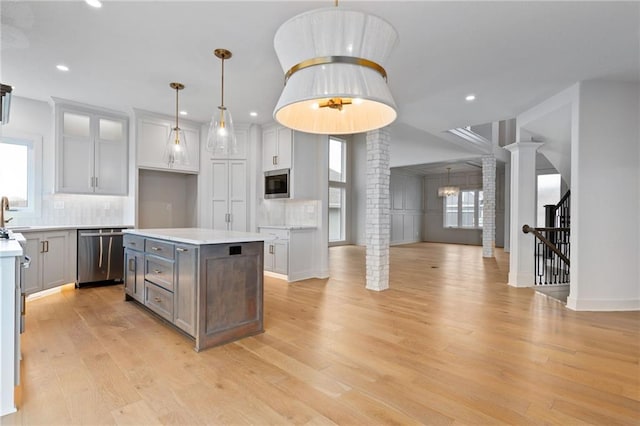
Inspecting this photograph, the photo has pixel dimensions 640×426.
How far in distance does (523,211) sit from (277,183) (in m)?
3.94

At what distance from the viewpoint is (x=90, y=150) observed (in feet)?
15.6

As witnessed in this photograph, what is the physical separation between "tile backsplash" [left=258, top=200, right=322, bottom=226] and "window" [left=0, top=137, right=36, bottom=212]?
10.8 ft

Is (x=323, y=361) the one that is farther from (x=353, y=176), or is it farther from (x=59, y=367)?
(x=353, y=176)

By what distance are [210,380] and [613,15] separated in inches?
156

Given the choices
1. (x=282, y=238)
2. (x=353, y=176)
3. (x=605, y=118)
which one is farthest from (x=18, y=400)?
(x=353, y=176)

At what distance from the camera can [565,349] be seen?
103 inches

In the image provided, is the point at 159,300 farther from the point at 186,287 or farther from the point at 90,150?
the point at 90,150

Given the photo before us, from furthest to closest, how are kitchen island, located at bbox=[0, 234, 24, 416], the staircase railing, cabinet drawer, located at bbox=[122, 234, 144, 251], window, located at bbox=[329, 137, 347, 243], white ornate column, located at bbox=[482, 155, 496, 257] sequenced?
1. window, located at bbox=[329, 137, 347, 243]
2. white ornate column, located at bbox=[482, 155, 496, 257]
3. the staircase railing
4. cabinet drawer, located at bbox=[122, 234, 144, 251]
5. kitchen island, located at bbox=[0, 234, 24, 416]

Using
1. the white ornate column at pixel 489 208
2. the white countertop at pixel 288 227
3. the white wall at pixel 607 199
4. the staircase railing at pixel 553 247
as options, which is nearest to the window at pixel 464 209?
the white ornate column at pixel 489 208

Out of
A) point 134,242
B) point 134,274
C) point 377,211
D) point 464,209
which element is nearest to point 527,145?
point 377,211

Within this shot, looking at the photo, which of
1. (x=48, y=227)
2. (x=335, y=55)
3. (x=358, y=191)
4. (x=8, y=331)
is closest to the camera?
(x=335, y=55)

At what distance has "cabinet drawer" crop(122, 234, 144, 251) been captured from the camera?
3373 mm

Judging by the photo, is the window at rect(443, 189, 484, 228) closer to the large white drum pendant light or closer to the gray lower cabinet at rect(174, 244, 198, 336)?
the gray lower cabinet at rect(174, 244, 198, 336)

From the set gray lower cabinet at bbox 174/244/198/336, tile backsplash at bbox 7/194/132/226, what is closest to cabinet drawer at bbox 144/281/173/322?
gray lower cabinet at bbox 174/244/198/336
